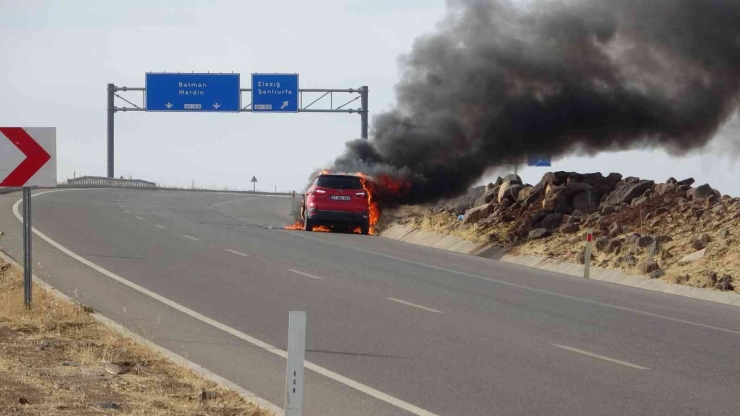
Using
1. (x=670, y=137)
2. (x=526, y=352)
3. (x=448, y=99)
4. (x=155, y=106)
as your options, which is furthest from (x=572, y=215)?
(x=155, y=106)

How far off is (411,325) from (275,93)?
47090 mm

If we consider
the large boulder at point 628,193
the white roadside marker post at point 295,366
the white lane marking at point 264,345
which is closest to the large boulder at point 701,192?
the large boulder at point 628,193

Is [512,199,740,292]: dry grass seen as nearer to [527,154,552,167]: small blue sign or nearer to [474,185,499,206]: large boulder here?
[527,154,552,167]: small blue sign

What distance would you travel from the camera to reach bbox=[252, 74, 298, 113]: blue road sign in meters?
60.2

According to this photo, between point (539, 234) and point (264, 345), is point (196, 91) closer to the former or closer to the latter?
point (539, 234)

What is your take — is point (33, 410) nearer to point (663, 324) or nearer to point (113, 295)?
point (113, 295)

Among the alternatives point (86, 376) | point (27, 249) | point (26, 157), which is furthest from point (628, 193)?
point (86, 376)

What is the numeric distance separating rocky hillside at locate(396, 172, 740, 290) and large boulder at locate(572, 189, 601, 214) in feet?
0.09

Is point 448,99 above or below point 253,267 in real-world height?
above

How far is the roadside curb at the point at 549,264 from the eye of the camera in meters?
21.8

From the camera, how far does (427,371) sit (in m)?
10.9

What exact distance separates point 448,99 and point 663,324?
23.5 m

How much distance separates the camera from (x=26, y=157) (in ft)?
43.2

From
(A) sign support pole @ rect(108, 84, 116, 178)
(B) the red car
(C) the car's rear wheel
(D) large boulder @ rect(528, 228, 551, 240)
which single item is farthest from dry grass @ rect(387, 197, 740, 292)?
(A) sign support pole @ rect(108, 84, 116, 178)
